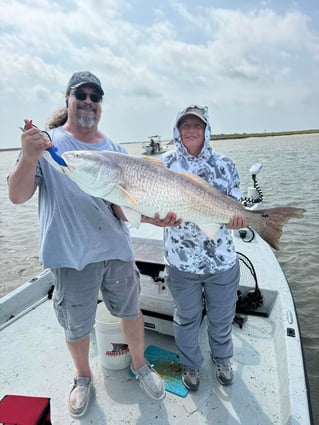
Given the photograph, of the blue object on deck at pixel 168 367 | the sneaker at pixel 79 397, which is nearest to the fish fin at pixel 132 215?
the sneaker at pixel 79 397

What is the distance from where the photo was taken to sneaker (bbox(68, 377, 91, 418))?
8.80ft

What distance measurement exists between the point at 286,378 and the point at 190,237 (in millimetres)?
1478

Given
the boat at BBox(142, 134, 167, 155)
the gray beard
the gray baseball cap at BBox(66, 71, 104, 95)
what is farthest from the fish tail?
the boat at BBox(142, 134, 167, 155)

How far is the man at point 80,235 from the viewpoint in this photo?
7.92 ft

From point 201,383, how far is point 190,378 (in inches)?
7.4

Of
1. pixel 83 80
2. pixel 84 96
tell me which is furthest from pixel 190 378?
pixel 83 80

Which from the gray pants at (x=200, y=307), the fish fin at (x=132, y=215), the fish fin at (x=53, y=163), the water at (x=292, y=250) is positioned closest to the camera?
the fish fin at (x=53, y=163)

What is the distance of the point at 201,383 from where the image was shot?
3.04 m

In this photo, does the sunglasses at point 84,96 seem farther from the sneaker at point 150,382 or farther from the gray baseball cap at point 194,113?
the sneaker at point 150,382

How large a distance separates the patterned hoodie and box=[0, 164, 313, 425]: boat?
75 centimetres

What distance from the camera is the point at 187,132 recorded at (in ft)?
8.86

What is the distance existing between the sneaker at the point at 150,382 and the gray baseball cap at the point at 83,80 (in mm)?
2505

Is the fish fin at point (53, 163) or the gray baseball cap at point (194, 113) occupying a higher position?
the gray baseball cap at point (194, 113)

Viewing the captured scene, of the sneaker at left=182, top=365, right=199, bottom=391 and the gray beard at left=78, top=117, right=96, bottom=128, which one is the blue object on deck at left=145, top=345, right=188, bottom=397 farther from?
the gray beard at left=78, top=117, right=96, bottom=128
